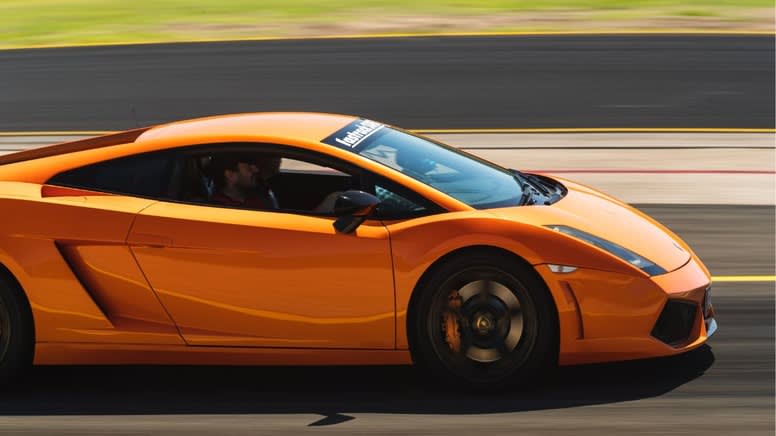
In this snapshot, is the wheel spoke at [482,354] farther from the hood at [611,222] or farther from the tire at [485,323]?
the hood at [611,222]

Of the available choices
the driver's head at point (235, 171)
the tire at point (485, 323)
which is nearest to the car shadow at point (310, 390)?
the tire at point (485, 323)

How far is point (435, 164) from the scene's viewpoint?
6.56 m

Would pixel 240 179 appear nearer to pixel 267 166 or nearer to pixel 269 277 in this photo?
pixel 267 166

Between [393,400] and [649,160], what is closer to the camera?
[393,400]

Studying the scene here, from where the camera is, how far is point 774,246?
9.06m

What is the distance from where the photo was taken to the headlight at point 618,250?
5965 mm

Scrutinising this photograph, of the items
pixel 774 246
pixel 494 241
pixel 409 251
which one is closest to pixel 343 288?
pixel 409 251

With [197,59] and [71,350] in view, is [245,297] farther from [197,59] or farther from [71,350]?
[197,59]

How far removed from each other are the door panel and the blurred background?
1.09 feet

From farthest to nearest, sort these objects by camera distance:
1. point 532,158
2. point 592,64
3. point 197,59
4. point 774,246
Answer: point 197,59, point 592,64, point 532,158, point 774,246

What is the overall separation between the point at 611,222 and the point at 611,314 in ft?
2.45

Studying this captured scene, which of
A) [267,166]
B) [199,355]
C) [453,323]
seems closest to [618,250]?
[453,323]

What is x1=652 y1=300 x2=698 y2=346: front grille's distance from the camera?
5918 millimetres

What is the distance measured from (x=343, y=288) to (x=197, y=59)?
14.0 m
